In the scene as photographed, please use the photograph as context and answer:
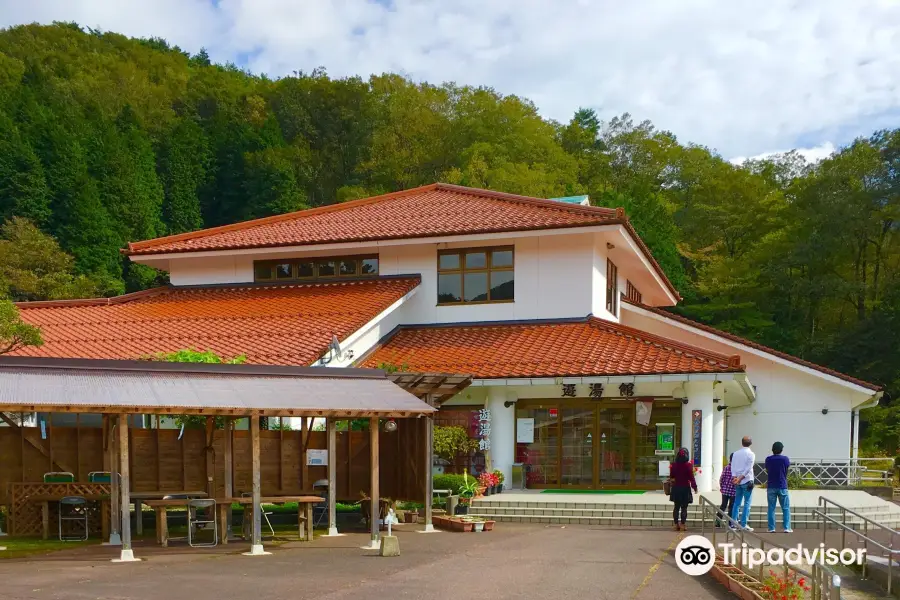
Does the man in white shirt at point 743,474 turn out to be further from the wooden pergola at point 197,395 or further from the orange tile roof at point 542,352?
the wooden pergola at point 197,395

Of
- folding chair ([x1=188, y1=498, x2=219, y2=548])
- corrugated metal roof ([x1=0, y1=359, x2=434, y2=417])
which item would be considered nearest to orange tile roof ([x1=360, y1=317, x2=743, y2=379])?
corrugated metal roof ([x1=0, y1=359, x2=434, y2=417])

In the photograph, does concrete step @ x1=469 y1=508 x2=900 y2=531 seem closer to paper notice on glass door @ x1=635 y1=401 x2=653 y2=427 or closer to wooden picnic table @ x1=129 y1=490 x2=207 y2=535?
paper notice on glass door @ x1=635 y1=401 x2=653 y2=427

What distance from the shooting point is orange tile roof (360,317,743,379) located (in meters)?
21.7

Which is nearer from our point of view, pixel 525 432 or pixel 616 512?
pixel 616 512

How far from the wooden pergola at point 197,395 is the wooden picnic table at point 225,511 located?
27 cm

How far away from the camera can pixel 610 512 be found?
63.6 ft

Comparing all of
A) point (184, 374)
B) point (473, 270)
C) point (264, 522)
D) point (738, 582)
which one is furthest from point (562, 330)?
point (738, 582)

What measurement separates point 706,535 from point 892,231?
3912cm

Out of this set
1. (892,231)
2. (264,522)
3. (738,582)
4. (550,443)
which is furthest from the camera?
(892,231)

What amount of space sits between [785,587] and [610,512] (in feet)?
32.9

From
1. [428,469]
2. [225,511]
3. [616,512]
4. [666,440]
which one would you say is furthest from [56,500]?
[666,440]

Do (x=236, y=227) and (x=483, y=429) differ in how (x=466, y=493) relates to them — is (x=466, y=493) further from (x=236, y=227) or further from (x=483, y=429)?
(x=236, y=227)

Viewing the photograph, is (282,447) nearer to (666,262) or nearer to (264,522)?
(264,522)

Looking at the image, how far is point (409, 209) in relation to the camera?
95.3 ft
